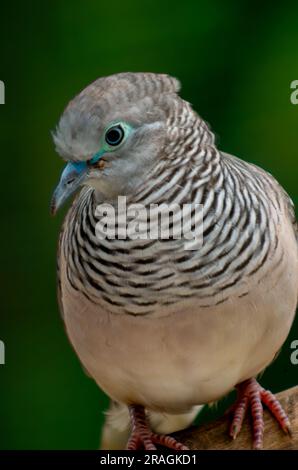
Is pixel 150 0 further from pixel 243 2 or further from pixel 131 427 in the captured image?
pixel 131 427

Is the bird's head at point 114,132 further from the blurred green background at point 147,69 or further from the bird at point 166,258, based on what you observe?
the blurred green background at point 147,69

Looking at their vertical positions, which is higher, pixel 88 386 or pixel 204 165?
pixel 204 165

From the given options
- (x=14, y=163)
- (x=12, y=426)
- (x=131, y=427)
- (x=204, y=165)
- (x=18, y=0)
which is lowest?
(x=12, y=426)

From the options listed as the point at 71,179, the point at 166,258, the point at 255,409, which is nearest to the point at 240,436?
the point at 255,409

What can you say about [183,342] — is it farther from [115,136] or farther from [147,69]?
[147,69]

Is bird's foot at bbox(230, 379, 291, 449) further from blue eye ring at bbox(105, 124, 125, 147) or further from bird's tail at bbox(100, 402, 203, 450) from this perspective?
blue eye ring at bbox(105, 124, 125, 147)

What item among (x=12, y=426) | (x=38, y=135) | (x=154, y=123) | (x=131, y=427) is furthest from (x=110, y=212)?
(x=12, y=426)
